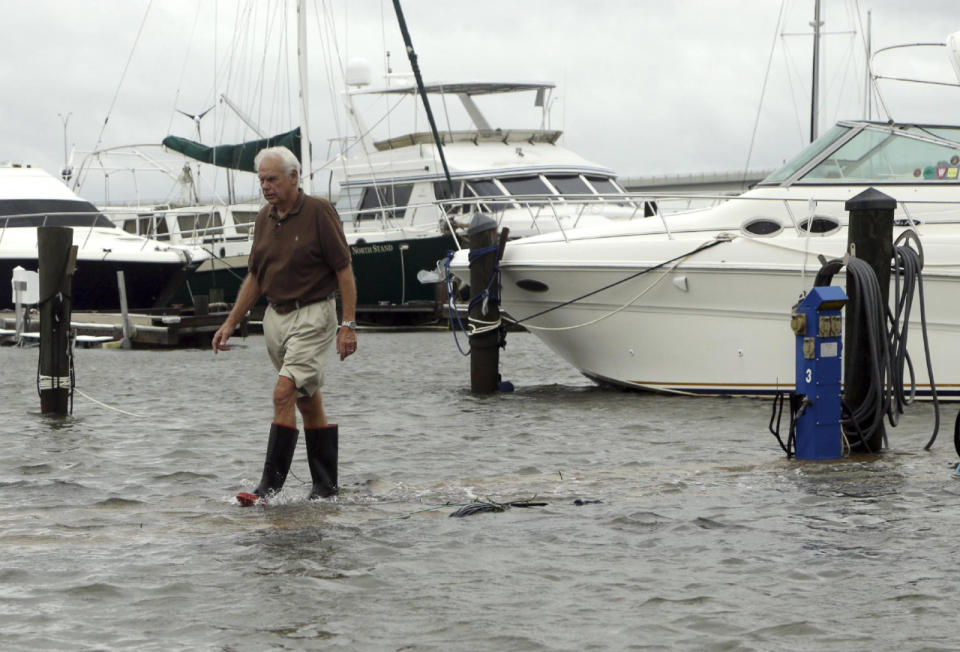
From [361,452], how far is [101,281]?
61.1ft

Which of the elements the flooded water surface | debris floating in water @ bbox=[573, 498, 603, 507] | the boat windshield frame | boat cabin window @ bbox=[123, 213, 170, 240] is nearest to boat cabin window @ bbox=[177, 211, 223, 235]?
boat cabin window @ bbox=[123, 213, 170, 240]

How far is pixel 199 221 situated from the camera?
34.6 meters

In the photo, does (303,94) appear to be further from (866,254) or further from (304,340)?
(304,340)

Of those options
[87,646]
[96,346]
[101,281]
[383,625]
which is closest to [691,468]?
[383,625]

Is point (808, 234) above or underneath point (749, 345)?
above

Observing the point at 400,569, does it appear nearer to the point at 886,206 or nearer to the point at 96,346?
the point at 886,206

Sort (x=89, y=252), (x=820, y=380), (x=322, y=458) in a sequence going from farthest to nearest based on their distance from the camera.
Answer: (x=89, y=252) < (x=820, y=380) < (x=322, y=458)

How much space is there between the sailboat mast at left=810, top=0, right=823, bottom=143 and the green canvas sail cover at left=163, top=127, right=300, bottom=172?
12177mm

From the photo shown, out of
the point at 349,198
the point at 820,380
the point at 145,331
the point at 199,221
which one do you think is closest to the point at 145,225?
the point at 199,221

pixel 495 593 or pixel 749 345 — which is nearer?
pixel 495 593

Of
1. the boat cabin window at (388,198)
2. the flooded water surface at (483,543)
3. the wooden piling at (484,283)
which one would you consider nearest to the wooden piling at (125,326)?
the boat cabin window at (388,198)

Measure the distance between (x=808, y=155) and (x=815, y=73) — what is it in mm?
21973

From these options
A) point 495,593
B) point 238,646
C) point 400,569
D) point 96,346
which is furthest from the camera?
point 96,346

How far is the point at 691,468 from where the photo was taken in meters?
7.97
